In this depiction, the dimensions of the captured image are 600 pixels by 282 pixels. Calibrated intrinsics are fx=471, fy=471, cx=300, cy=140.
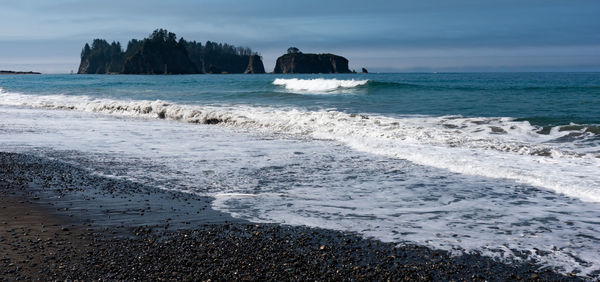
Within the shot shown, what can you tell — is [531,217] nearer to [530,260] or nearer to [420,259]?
[530,260]

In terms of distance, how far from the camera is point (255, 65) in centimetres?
17100

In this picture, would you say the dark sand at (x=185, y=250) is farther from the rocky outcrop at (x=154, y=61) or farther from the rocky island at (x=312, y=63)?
the rocky island at (x=312, y=63)

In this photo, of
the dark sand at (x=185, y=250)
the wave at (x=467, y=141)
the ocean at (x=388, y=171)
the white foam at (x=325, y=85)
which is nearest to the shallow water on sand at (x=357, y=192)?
the ocean at (x=388, y=171)

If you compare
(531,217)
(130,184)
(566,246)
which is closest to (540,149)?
(531,217)

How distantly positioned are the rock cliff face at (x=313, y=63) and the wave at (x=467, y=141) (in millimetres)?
148136

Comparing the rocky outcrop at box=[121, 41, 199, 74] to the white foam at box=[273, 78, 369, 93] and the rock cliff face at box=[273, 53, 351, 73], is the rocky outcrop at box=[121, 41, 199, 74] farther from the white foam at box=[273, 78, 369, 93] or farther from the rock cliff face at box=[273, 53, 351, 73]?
the white foam at box=[273, 78, 369, 93]

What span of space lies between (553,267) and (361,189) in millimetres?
2834

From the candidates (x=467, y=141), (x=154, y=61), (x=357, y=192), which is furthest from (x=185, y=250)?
(x=154, y=61)

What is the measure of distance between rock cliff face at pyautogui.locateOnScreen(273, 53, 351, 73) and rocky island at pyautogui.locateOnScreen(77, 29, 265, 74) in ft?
39.0

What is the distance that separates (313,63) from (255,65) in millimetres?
21705

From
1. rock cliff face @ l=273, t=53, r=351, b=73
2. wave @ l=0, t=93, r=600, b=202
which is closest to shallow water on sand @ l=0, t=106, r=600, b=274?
wave @ l=0, t=93, r=600, b=202

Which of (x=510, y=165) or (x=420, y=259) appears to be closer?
(x=420, y=259)

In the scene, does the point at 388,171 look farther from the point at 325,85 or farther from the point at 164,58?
the point at 164,58

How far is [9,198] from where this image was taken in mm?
5633
